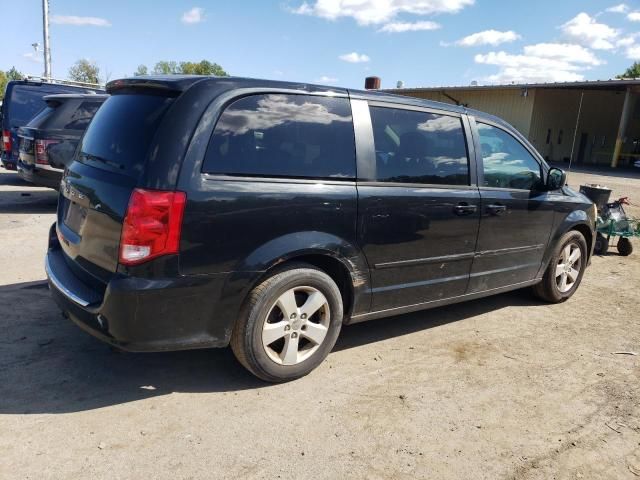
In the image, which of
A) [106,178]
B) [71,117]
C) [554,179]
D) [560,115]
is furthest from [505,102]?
[106,178]

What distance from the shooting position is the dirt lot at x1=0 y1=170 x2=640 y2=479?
2.64 meters

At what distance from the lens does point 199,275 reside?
2.90 meters

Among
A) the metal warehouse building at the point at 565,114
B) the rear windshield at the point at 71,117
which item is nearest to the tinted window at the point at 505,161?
the rear windshield at the point at 71,117

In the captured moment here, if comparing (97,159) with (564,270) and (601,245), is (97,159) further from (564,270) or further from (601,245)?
(601,245)

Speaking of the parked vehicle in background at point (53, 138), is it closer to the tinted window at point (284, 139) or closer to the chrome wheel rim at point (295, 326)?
the tinted window at point (284, 139)

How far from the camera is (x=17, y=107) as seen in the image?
10.9 m

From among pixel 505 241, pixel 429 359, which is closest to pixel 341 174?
pixel 429 359

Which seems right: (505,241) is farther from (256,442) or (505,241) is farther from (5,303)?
(5,303)

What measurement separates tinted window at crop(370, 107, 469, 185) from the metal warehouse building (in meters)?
26.2

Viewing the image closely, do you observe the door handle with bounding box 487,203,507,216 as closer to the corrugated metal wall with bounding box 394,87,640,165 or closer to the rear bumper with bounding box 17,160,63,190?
the rear bumper with bounding box 17,160,63,190

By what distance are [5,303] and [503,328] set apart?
4369 mm

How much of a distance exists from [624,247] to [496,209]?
4.71 meters

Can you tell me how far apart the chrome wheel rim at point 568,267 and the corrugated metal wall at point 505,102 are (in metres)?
26.6

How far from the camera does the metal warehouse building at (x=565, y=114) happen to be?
2988 cm
